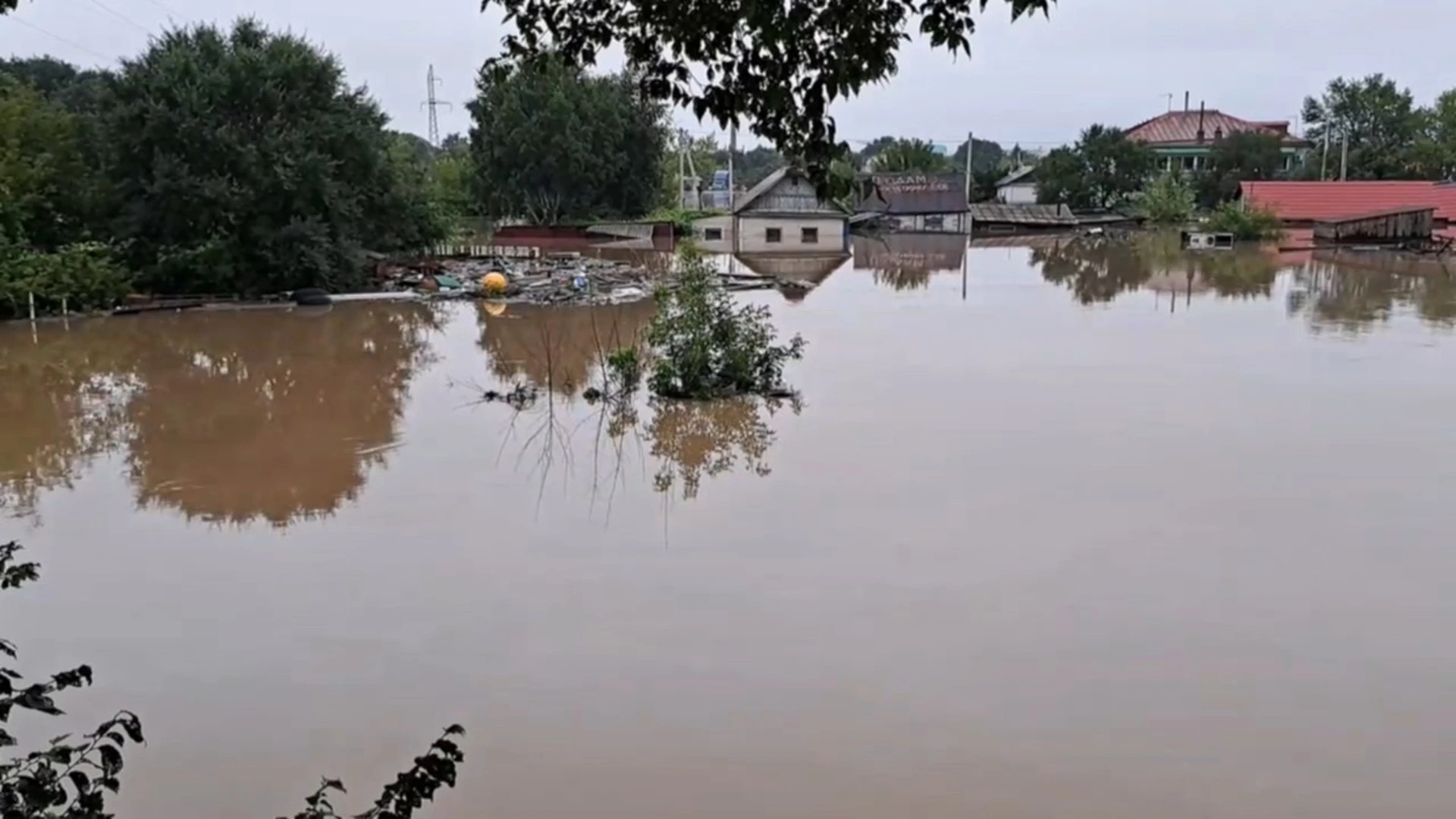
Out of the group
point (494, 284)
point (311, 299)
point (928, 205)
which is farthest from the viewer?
point (928, 205)

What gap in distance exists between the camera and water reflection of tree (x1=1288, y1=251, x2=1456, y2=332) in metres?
20.7

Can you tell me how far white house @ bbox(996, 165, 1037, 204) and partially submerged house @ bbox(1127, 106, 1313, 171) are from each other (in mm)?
4942

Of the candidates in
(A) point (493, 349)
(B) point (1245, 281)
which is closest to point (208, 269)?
(A) point (493, 349)

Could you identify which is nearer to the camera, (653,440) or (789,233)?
(653,440)

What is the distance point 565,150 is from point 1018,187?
23.7m

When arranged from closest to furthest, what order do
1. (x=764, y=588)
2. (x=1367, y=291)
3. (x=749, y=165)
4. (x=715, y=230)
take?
1. (x=764, y=588)
2. (x=1367, y=291)
3. (x=715, y=230)
4. (x=749, y=165)

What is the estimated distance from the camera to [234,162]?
797 inches

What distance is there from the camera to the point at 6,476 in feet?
33.2

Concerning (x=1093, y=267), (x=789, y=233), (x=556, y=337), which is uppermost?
(x=789, y=233)

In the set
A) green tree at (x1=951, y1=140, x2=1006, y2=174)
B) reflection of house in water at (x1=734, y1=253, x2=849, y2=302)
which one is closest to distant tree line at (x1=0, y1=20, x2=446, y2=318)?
reflection of house in water at (x1=734, y1=253, x2=849, y2=302)

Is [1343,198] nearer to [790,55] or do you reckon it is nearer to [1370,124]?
[1370,124]

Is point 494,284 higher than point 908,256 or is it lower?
lower

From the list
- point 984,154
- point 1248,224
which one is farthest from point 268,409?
point 984,154

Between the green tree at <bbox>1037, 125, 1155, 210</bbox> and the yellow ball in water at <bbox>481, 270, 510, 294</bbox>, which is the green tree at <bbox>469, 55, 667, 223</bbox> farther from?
the green tree at <bbox>1037, 125, 1155, 210</bbox>
